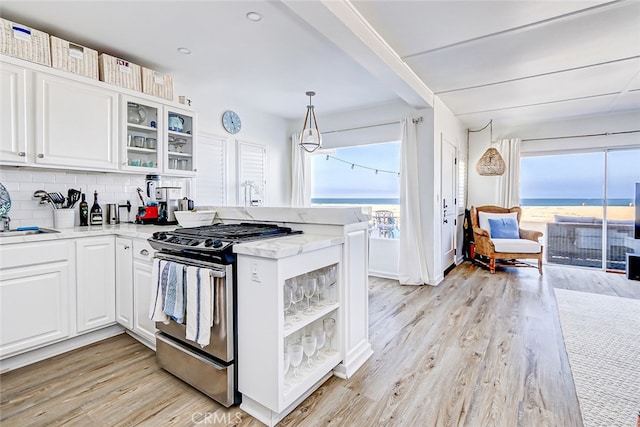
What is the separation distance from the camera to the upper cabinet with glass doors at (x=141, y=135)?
114 inches

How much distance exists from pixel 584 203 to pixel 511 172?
1.26 metres

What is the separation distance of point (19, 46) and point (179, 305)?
7.44ft

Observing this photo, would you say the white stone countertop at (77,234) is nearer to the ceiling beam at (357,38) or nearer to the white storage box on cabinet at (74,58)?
the white storage box on cabinet at (74,58)

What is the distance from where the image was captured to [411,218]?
4277 millimetres

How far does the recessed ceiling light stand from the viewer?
2291mm

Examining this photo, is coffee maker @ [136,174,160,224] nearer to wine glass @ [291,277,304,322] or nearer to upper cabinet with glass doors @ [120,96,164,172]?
upper cabinet with glass doors @ [120,96,164,172]

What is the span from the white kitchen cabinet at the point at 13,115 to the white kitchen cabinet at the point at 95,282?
761mm

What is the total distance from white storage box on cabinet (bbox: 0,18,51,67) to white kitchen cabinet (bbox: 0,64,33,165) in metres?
0.11

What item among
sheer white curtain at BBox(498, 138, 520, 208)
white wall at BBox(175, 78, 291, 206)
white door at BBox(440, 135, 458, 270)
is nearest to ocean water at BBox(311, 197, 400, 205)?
white wall at BBox(175, 78, 291, 206)

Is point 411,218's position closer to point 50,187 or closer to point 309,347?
point 309,347

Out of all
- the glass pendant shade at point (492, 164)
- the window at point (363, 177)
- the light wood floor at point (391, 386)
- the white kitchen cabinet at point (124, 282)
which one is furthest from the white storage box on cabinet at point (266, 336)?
the glass pendant shade at point (492, 164)

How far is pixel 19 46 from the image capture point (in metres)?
2.24

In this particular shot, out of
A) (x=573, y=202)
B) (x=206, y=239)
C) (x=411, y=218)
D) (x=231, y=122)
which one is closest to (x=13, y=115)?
(x=206, y=239)

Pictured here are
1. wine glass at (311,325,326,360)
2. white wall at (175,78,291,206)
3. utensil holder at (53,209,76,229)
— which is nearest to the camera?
wine glass at (311,325,326,360)
